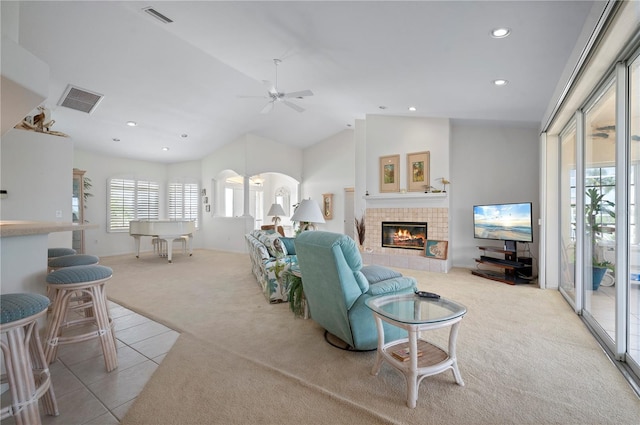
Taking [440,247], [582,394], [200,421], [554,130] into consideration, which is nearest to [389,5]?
[554,130]

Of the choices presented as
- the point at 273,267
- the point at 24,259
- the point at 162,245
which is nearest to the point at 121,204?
Result: the point at 162,245

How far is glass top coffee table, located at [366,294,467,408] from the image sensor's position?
1.73 metres

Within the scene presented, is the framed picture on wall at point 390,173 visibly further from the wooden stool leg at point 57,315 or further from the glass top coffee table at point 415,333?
the wooden stool leg at point 57,315

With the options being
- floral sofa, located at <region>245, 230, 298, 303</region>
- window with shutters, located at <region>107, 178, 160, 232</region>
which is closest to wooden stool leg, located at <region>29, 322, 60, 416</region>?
floral sofa, located at <region>245, 230, 298, 303</region>

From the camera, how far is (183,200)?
Result: 9.02m

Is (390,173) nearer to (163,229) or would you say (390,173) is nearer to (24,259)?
(163,229)

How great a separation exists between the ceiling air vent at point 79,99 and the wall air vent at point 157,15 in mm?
2168

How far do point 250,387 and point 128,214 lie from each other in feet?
26.6

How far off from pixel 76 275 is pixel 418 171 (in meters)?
5.50

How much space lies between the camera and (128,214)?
325 inches

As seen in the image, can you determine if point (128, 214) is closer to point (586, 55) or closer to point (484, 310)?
point (484, 310)

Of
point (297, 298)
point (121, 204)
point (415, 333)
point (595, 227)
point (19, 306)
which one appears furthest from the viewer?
point (121, 204)

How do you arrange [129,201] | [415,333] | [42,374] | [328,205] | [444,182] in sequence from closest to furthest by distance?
[42,374] → [415,333] → [444,182] → [129,201] → [328,205]

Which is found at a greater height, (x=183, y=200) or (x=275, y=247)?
(x=183, y=200)
